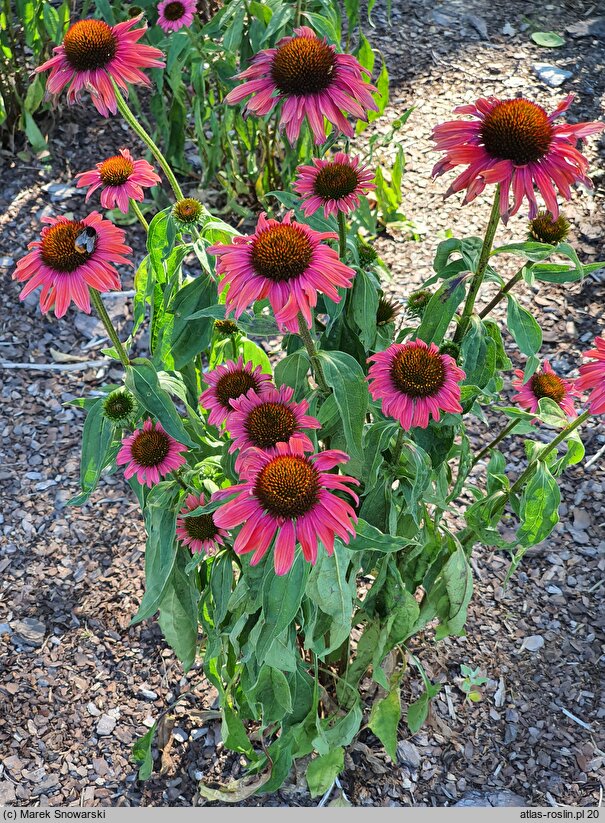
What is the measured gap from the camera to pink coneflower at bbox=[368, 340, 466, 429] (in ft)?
4.50

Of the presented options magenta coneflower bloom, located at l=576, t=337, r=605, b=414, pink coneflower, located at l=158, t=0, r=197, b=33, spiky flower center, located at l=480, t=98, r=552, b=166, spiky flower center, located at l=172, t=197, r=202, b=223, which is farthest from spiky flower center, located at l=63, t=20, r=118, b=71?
pink coneflower, located at l=158, t=0, r=197, b=33

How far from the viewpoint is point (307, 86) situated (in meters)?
1.49

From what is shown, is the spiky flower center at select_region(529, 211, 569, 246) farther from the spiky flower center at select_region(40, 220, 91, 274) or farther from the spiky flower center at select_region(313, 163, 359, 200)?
the spiky flower center at select_region(40, 220, 91, 274)

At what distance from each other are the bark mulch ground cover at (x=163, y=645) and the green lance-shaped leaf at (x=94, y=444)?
0.95m

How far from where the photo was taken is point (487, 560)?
2.56m

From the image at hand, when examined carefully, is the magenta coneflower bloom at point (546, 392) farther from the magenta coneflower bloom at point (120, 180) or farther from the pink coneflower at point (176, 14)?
the pink coneflower at point (176, 14)

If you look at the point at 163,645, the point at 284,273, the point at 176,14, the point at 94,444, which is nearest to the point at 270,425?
the point at 284,273

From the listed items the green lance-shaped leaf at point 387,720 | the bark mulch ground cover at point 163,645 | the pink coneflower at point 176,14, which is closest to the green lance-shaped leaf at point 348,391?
the green lance-shaped leaf at point 387,720

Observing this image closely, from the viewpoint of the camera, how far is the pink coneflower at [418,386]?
1.37 m

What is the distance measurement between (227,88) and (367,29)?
1667mm

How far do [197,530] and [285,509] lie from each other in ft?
1.53

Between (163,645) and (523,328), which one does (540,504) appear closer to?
(523,328)

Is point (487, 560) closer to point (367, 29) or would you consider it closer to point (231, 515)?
point (231, 515)

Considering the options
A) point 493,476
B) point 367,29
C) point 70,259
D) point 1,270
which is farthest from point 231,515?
point 367,29
